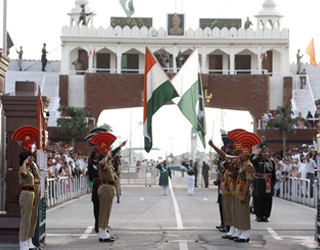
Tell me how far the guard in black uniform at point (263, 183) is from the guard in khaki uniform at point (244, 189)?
13.9ft

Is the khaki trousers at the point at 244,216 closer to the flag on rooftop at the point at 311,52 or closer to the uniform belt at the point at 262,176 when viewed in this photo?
the uniform belt at the point at 262,176

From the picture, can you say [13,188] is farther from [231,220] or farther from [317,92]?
[317,92]

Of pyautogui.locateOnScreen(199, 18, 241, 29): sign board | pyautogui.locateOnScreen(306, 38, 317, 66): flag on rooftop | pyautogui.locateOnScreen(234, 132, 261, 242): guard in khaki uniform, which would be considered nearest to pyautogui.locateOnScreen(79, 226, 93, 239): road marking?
pyautogui.locateOnScreen(234, 132, 261, 242): guard in khaki uniform

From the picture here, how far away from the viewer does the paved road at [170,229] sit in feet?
41.9

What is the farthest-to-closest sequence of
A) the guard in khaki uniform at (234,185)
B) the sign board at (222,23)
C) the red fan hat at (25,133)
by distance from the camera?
the sign board at (222,23) < the guard in khaki uniform at (234,185) < the red fan hat at (25,133)

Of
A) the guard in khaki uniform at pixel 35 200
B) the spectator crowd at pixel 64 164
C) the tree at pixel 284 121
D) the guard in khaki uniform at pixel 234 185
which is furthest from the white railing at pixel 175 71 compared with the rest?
→ the guard in khaki uniform at pixel 35 200

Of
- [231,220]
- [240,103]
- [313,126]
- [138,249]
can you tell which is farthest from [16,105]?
[240,103]

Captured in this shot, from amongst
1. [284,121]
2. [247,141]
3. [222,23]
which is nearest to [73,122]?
[284,121]

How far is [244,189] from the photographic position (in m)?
13.3

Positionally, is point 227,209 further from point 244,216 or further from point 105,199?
point 105,199

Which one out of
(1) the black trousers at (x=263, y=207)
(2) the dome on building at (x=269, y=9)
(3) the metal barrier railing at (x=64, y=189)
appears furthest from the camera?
(2) the dome on building at (x=269, y=9)

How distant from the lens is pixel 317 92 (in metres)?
53.7

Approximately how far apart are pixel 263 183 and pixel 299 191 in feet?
26.2

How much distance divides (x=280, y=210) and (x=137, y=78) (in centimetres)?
3172
